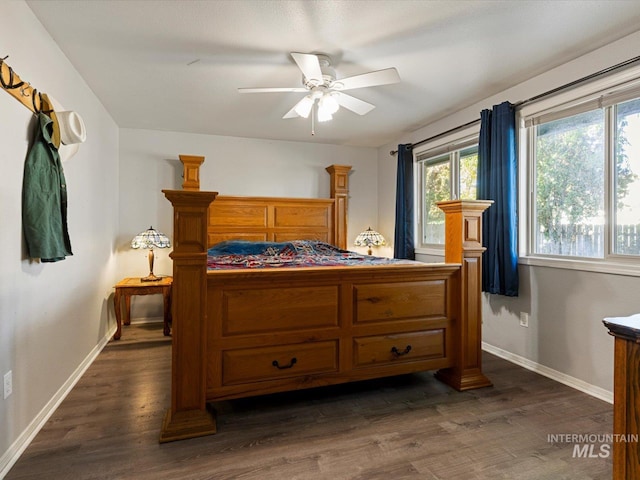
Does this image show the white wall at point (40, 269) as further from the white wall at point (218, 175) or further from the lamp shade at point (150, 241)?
the white wall at point (218, 175)

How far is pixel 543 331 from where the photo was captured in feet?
9.24

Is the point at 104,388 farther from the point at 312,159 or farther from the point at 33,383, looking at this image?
the point at 312,159

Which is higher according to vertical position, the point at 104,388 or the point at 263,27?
the point at 263,27

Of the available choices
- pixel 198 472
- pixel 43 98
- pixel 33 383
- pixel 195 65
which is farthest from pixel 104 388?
pixel 195 65

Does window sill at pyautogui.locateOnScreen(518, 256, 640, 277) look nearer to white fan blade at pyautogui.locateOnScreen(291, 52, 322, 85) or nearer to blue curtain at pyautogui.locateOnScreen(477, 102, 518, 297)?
blue curtain at pyautogui.locateOnScreen(477, 102, 518, 297)

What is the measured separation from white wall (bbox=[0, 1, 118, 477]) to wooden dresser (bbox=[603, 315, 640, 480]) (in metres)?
2.34

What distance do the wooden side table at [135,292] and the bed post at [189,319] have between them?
2029mm

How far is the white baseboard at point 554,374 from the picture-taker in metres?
2.39

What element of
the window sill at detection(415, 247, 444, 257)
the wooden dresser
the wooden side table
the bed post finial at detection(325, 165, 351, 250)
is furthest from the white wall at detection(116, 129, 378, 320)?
the wooden dresser

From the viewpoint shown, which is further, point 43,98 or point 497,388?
point 497,388

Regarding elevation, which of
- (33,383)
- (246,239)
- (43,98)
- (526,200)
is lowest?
(33,383)

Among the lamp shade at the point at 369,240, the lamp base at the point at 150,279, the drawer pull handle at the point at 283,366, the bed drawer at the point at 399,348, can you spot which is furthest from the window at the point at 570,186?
the lamp base at the point at 150,279

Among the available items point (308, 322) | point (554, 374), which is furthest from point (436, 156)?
point (308, 322)

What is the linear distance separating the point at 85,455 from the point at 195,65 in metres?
2.56
